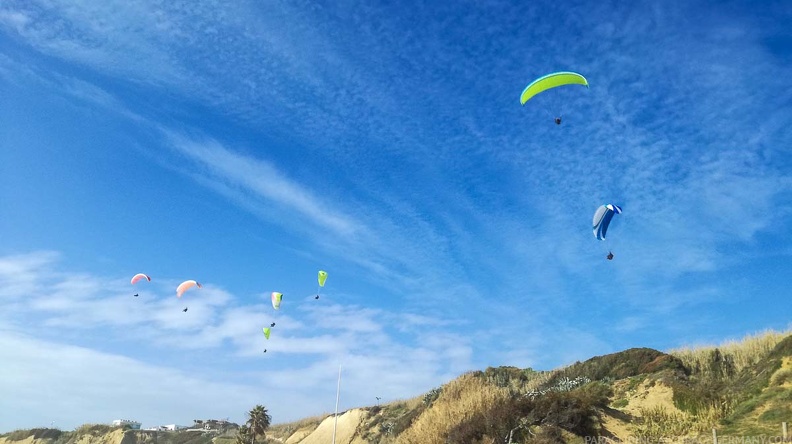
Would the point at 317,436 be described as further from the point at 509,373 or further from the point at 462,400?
the point at 462,400

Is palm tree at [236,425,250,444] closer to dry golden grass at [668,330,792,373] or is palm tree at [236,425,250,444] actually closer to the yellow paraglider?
the yellow paraglider

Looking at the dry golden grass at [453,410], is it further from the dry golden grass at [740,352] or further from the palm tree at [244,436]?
the palm tree at [244,436]

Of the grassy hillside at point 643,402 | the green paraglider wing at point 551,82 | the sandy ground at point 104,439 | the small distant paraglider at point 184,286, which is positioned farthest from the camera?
the sandy ground at point 104,439

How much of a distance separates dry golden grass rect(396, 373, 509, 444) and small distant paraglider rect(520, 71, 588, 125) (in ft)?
44.9

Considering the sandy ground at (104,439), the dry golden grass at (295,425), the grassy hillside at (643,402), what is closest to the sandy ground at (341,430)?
the dry golden grass at (295,425)

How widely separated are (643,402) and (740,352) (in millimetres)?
7345

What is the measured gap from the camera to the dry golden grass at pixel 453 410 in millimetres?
26406

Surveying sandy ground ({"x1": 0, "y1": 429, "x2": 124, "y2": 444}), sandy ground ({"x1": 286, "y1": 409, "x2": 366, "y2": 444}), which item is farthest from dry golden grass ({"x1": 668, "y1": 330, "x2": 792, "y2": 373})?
sandy ground ({"x1": 0, "y1": 429, "x2": 124, "y2": 444})

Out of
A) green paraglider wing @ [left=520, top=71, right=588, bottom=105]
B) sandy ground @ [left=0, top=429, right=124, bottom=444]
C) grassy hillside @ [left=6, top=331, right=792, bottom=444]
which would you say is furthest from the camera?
sandy ground @ [left=0, top=429, right=124, bottom=444]

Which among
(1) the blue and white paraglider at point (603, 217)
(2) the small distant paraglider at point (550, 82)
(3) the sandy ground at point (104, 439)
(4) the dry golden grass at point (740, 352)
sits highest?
(2) the small distant paraglider at point (550, 82)

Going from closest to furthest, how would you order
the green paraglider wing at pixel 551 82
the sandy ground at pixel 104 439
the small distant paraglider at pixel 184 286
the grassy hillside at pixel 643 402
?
the grassy hillside at pixel 643 402
the green paraglider wing at pixel 551 82
the small distant paraglider at pixel 184 286
the sandy ground at pixel 104 439

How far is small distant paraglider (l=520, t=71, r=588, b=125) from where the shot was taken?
25344 millimetres

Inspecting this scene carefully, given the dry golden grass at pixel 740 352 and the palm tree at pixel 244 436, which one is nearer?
the dry golden grass at pixel 740 352

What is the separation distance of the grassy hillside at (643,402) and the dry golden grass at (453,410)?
6 cm
